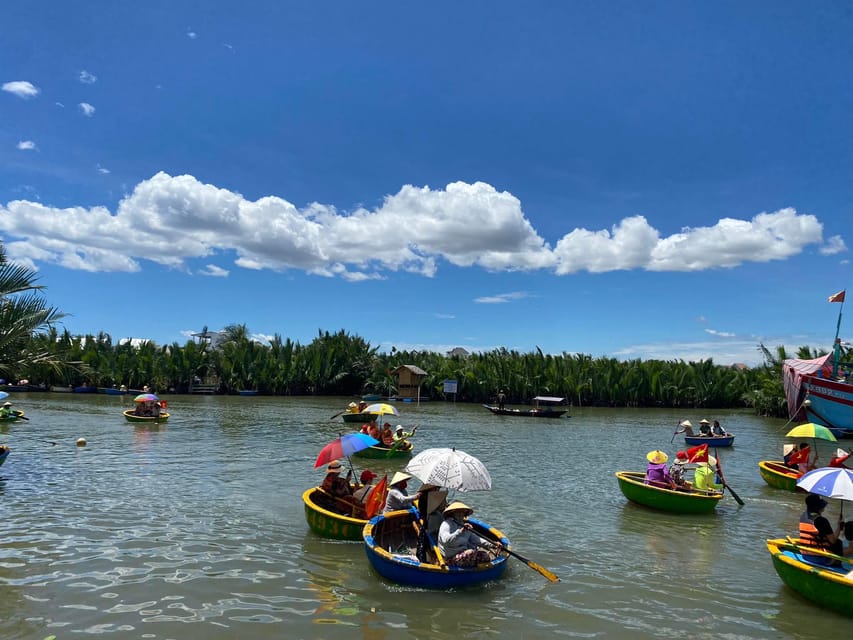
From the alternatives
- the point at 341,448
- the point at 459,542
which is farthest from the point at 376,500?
the point at 459,542

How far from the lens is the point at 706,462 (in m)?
15.6

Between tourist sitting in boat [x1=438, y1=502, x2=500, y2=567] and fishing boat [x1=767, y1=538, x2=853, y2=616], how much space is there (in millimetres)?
4699

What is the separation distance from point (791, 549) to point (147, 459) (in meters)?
19.9

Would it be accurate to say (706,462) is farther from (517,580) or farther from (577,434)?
(577,434)

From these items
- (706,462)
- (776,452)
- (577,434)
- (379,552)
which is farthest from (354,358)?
(379,552)

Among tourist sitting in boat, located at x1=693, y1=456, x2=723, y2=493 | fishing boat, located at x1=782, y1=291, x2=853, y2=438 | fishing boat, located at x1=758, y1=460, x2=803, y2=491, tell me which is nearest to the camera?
tourist sitting in boat, located at x1=693, y1=456, x2=723, y2=493

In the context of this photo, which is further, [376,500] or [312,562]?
[376,500]

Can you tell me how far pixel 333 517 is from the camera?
11414 millimetres

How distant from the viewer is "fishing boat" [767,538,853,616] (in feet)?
27.5

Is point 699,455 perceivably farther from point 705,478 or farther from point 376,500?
point 376,500

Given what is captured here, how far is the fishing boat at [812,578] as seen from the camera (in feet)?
27.5

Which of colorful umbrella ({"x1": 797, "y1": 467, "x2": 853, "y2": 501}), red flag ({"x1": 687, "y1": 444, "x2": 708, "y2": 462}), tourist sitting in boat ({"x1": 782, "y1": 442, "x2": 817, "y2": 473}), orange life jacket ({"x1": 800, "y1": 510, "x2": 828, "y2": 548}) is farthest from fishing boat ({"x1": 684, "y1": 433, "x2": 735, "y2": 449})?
colorful umbrella ({"x1": 797, "y1": 467, "x2": 853, "y2": 501})

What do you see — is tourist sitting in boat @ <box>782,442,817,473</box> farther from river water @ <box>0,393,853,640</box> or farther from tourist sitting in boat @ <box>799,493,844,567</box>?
tourist sitting in boat @ <box>799,493,844,567</box>

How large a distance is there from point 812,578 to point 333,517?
26.5 ft
